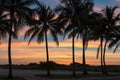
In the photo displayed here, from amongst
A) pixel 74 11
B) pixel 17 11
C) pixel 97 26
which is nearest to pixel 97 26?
pixel 97 26

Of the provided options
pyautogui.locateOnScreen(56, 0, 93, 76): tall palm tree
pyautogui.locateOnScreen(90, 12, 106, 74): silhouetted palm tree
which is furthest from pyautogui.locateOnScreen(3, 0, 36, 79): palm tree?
pyautogui.locateOnScreen(90, 12, 106, 74): silhouetted palm tree

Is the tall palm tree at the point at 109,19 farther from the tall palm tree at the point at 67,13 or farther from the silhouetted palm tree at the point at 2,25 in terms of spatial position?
the silhouetted palm tree at the point at 2,25

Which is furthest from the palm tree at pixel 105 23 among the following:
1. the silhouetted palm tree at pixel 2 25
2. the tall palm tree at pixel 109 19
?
the silhouetted palm tree at pixel 2 25

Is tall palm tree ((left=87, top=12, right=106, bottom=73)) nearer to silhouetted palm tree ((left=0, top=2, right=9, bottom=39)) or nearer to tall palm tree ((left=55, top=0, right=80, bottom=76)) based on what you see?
tall palm tree ((left=55, top=0, right=80, bottom=76))

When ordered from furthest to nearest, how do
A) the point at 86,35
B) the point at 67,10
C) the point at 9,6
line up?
1. the point at 86,35
2. the point at 67,10
3. the point at 9,6

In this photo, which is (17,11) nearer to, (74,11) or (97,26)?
(74,11)

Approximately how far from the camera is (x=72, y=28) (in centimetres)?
7062

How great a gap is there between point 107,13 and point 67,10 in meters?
9.00

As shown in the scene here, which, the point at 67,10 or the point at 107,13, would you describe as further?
the point at 107,13

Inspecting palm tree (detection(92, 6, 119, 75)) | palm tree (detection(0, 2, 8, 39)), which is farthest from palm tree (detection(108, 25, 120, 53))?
palm tree (detection(0, 2, 8, 39))

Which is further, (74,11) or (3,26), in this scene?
(74,11)

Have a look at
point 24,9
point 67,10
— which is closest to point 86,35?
point 67,10

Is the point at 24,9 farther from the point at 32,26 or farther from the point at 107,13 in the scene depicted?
the point at 107,13

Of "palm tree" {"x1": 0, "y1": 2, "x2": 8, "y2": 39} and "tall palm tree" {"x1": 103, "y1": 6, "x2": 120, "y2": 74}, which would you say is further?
"tall palm tree" {"x1": 103, "y1": 6, "x2": 120, "y2": 74}
